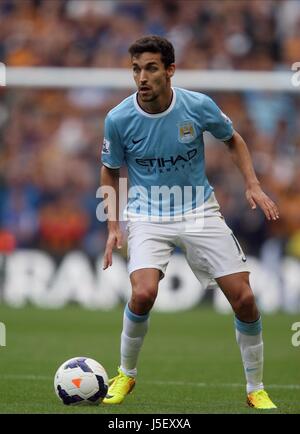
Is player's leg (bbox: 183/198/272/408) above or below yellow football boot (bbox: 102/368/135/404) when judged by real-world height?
above

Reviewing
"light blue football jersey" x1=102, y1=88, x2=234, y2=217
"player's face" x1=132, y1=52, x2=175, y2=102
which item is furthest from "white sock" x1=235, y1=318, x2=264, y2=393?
"player's face" x1=132, y1=52, x2=175, y2=102

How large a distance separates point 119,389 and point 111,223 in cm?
114

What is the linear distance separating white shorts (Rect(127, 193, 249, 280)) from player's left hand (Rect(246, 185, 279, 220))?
0.30 meters

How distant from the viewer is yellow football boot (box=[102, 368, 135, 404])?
23.5 feet

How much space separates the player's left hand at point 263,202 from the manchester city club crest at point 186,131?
53 centimetres

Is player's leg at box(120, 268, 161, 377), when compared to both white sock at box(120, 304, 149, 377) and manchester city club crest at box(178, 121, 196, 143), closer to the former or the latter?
white sock at box(120, 304, 149, 377)

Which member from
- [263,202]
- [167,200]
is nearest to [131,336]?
[167,200]

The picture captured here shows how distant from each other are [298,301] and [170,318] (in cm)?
201

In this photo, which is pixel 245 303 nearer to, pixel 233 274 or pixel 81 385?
pixel 233 274

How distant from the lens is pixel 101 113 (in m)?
17.1
